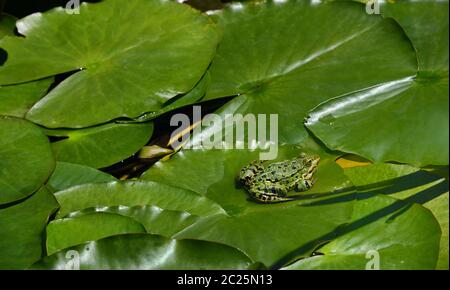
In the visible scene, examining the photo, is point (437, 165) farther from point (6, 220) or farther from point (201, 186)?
point (6, 220)

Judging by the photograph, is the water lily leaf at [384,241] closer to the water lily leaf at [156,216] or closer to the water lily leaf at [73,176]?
the water lily leaf at [156,216]

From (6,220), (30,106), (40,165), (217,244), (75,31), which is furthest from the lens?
(75,31)

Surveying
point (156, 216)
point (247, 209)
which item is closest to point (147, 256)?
point (156, 216)

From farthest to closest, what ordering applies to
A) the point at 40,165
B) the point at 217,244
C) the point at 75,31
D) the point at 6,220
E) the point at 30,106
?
the point at 75,31 < the point at 30,106 < the point at 40,165 < the point at 6,220 < the point at 217,244

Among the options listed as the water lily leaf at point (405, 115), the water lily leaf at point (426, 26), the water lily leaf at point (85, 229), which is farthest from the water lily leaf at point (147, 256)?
the water lily leaf at point (426, 26)

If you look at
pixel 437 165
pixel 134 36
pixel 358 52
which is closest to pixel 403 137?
pixel 437 165

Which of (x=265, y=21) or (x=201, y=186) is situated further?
(x=265, y=21)

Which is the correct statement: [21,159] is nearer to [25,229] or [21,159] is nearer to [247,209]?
[25,229]

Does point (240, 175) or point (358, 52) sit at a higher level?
point (358, 52)
